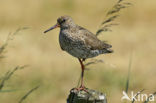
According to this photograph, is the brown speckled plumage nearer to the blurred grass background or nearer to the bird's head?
the bird's head

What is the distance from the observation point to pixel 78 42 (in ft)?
23.2

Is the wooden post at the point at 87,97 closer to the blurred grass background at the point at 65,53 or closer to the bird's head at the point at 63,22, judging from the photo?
the bird's head at the point at 63,22

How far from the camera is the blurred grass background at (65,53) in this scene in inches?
521

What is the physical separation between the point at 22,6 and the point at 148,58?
600cm

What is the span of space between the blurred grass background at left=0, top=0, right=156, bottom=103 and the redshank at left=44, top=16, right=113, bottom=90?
225cm

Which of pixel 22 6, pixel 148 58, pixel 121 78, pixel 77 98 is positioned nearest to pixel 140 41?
pixel 148 58

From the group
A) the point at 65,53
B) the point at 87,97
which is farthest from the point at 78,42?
the point at 65,53

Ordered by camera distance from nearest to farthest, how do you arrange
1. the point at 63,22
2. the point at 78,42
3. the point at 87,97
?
the point at 87,97 → the point at 78,42 → the point at 63,22

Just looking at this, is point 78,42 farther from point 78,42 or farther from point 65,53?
point 65,53

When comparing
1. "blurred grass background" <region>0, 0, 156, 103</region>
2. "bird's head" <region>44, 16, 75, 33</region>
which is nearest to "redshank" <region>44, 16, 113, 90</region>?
"bird's head" <region>44, 16, 75, 33</region>

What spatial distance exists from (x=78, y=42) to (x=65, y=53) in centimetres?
862

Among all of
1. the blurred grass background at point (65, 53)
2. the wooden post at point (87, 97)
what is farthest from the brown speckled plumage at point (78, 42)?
the blurred grass background at point (65, 53)

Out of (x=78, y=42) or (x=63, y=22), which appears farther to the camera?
(x=63, y=22)

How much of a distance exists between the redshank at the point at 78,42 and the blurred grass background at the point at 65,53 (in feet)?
7.37
